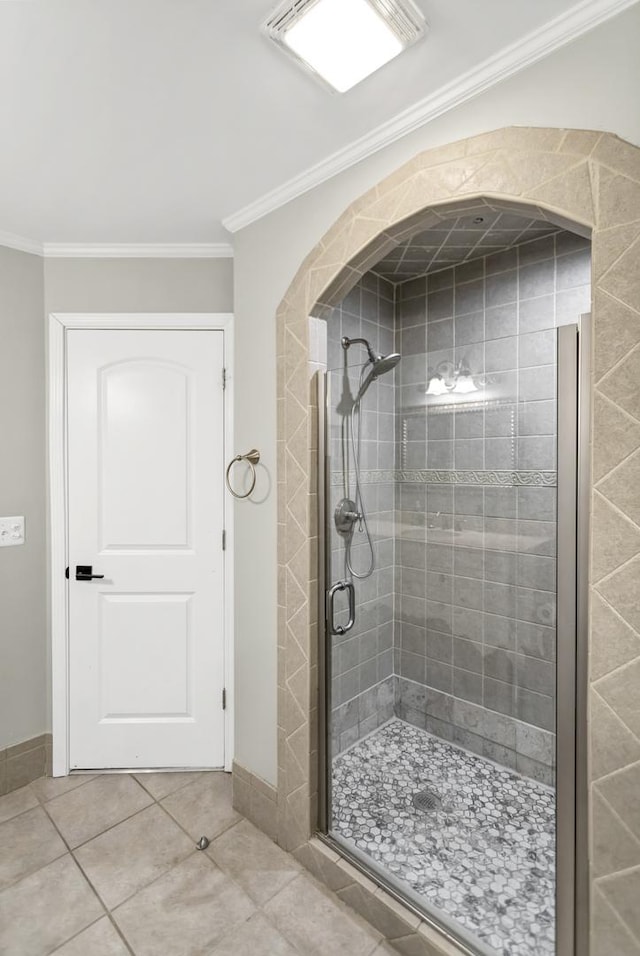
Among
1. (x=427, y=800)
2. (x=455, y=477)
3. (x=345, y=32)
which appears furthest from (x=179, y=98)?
(x=427, y=800)

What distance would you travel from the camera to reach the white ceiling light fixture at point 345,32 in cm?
111

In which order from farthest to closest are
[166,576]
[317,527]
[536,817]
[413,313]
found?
[413,313], [166,576], [317,527], [536,817]

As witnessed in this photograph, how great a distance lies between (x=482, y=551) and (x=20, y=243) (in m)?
2.44

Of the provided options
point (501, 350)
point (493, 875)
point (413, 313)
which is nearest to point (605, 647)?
point (501, 350)

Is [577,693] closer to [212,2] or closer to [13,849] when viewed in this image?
[212,2]

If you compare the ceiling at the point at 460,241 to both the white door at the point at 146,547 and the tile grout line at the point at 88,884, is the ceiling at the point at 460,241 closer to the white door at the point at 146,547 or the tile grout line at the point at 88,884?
the white door at the point at 146,547

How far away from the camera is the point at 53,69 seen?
1297 mm

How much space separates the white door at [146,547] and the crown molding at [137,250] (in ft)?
1.21

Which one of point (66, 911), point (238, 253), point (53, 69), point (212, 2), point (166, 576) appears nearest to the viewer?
point (212, 2)

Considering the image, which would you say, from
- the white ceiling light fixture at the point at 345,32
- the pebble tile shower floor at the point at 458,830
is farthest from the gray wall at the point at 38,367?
the pebble tile shower floor at the point at 458,830

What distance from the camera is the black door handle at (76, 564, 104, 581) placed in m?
2.39

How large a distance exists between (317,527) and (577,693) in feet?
3.14

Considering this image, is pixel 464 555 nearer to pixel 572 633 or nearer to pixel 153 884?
pixel 572 633

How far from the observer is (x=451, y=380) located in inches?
58.4
